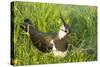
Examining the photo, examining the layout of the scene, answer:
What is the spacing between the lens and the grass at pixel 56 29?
6.64ft

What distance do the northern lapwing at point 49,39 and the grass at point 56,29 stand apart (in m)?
0.04

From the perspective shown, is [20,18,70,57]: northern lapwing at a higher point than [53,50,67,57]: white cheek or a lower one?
higher

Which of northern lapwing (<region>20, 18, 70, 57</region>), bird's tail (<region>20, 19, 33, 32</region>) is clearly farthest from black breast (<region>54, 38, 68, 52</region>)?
bird's tail (<region>20, 19, 33, 32</region>)

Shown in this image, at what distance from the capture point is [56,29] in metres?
2.16

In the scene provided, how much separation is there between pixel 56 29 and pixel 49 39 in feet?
0.42

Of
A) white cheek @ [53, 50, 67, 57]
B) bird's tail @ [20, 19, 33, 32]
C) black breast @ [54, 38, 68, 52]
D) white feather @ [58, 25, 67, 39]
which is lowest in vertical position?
white cheek @ [53, 50, 67, 57]

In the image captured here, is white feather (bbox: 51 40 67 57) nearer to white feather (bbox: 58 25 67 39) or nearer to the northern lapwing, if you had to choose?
the northern lapwing

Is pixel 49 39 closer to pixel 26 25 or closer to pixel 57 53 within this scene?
pixel 57 53

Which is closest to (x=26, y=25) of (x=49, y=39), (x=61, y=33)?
(x=49, y=39)

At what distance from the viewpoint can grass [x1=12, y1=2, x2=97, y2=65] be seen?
202 cm

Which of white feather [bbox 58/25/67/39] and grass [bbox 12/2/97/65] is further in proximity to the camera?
white feather [bbox 58/25/67/39]

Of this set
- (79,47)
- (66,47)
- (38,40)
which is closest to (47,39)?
(38,40)

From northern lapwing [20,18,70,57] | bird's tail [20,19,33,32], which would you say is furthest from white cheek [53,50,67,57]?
bird's tail [20,19,33,32]

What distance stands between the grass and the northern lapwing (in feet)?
0.13
